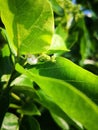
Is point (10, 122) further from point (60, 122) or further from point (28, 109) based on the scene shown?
point (60, 122)

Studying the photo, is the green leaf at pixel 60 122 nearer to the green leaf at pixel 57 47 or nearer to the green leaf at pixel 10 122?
the green leaf at pixel 10 122

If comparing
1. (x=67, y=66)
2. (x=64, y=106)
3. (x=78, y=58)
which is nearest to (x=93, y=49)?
(x=78, y=58)

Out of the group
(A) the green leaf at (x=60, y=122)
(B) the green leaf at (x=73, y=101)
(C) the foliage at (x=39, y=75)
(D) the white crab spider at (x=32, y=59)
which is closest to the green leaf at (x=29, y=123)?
(C) the foliage at (x=39, y=75)

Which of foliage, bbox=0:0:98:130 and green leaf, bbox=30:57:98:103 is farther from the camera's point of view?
green leaf, bbox=30:57:98:103

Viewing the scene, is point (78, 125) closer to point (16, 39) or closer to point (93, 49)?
point (16, 39)

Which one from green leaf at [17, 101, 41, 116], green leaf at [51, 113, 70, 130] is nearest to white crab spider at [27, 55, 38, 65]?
green leaf at [17, 101, 41, 116]

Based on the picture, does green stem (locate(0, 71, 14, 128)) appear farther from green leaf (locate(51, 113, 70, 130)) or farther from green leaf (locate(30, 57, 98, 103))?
green leaf (locate(51, 113, 70, 130))
